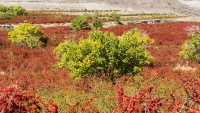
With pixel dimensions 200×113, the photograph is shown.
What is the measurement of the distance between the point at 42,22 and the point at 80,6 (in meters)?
35.4

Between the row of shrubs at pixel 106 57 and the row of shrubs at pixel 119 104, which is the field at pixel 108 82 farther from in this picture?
the row of shrubs at pixel 106 57

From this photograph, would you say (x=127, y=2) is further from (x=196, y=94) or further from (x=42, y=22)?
(x=196, y=94)

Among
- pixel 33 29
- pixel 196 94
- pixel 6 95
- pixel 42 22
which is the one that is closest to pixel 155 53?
pixel 33 29

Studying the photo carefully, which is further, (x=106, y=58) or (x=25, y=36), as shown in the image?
(x=25, y=36)

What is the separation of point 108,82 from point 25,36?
68.6ft

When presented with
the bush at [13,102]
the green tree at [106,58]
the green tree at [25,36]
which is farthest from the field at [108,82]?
the green tree at [25,36]

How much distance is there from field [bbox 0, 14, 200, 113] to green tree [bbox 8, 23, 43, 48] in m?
0.84

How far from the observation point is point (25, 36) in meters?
29.0

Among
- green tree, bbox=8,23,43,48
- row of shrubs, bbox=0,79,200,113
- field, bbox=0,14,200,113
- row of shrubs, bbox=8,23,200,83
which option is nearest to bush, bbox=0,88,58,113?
row of shrubs, bbox=0,79,200,113

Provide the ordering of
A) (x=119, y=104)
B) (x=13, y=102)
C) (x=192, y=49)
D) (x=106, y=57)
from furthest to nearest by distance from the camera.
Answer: (x=192, y=49) → (x=106, y=57) → (x=119, y=104) → (x=13, y=102)

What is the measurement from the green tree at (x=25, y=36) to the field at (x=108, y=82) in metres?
0.84

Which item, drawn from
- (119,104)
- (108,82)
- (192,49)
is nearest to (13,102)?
(119,104)

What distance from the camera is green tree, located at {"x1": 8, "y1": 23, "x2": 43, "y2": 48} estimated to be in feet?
89.6

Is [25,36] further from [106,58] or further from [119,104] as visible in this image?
[119,104]
